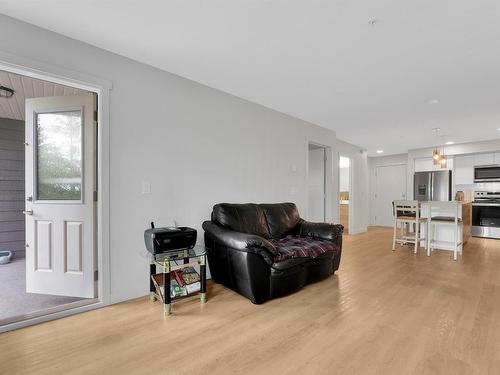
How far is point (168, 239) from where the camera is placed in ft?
8.09

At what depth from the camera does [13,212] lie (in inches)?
183

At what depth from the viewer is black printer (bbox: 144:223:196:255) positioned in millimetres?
2418

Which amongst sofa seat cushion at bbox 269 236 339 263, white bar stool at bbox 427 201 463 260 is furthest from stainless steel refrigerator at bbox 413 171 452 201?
sofa seat cushion at bbox 269 236 339 263

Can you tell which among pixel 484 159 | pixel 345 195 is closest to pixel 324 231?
→ pixel 345 195

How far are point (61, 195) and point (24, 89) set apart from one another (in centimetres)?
178

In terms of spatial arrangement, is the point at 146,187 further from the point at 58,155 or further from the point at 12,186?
the point at 12,186

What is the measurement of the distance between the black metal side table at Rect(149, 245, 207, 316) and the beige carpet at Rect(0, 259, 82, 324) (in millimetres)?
765

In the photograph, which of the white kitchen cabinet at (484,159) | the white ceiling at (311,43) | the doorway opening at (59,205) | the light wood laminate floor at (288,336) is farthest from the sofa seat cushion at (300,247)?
the white kitchen cabinet at (484,159)

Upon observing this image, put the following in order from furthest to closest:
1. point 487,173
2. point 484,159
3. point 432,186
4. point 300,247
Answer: point 432,186 → point 484,159 → point 487,173 → point 300,247

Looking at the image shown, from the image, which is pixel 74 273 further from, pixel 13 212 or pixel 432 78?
pixel 432 78

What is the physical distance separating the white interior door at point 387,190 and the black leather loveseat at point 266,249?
5711 mm

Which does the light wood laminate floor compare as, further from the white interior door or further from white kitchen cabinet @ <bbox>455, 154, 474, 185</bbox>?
the white interior door

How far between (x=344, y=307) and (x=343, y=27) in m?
2.45

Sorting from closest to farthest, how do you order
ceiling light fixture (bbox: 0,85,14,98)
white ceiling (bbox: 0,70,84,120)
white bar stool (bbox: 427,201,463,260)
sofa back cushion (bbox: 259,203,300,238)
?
white ceiling (bbox: 0,70,84,120) < ceiling light fixture (bbox: 0,85,14,98) < sofa back cushion (bbox: 259,203,300,238) < white bar stool (bbox: 427,201,463,260)
